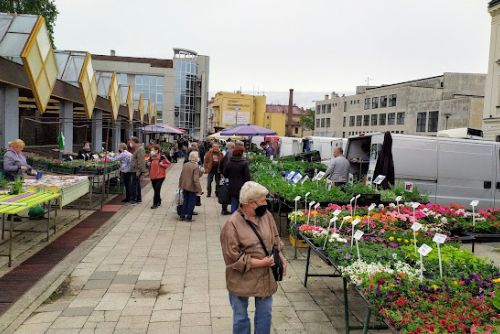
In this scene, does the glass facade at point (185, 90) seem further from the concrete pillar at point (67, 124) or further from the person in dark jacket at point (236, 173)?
the person in dark jacket at point (236, 173)

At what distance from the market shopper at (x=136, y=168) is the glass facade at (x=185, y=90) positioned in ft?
189

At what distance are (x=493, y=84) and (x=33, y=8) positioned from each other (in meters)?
30.1

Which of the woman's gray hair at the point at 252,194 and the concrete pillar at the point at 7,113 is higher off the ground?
the concrete pillar at the point at 7,113

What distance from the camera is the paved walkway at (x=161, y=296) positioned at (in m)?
4.41

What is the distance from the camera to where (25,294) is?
516 cm

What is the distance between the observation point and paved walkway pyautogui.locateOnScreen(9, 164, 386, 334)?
4.41 m

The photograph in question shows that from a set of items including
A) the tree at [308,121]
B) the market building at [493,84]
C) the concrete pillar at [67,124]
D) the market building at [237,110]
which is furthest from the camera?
the tree at [308,121]

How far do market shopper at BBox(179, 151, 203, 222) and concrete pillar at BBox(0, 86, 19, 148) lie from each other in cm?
505

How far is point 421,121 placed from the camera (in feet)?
189

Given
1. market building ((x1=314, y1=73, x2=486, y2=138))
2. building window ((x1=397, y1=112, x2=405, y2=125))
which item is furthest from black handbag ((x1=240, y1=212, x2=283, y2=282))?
building window ((x1=397, y1=112, x2=405, y2=125))

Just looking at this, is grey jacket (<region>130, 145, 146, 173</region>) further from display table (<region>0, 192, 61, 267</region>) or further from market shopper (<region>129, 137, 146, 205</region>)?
display table (<region>0, 192, 61, 267</region>)

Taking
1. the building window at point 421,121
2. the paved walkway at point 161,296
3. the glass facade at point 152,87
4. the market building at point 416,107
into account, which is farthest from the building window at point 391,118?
the paved walkway at point 161,296

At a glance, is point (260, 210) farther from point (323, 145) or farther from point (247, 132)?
point (323, 145)

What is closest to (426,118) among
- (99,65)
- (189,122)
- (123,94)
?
(189,122)
